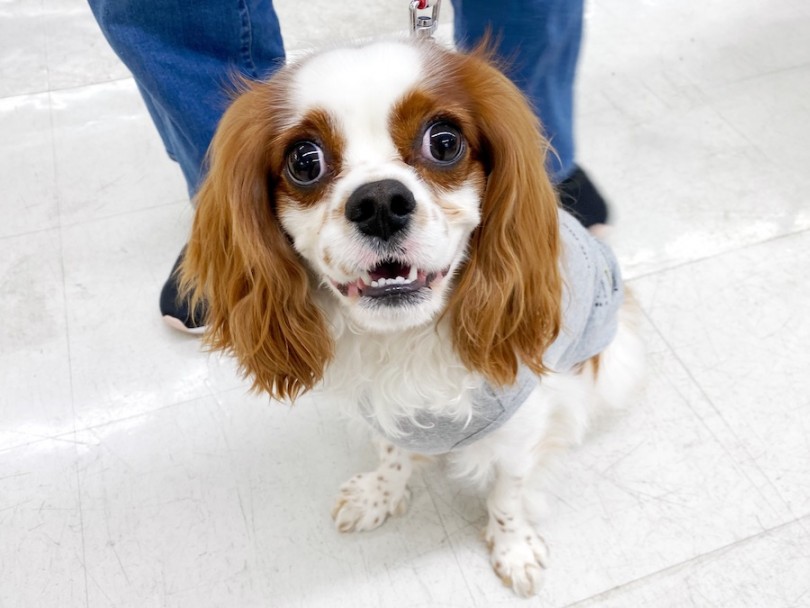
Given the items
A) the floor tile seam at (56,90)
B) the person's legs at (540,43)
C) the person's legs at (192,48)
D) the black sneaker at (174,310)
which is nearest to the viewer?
the person's legs at (192,48)

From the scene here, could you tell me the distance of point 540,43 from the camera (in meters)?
1.37

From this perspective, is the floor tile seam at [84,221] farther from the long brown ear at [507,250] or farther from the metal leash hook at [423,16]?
the long brown ear at [507,250]

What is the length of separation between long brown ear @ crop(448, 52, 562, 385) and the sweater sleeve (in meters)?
0.09

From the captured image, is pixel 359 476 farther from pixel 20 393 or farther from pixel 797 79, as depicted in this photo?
pixel 797 79

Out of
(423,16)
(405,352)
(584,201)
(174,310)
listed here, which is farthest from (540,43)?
(174,310)

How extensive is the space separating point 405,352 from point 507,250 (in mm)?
209

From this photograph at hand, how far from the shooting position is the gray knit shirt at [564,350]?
1.04m

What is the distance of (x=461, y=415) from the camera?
104 cm

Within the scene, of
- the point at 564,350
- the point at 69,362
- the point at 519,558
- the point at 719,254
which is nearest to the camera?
the point at 564,350

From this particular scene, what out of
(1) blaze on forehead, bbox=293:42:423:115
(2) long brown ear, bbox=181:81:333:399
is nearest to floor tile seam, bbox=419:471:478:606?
(2) long brown ear, bbox=181:81:333:399

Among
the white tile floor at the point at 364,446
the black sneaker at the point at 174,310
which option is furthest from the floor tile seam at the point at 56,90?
the black sneaker at the point at 174,310

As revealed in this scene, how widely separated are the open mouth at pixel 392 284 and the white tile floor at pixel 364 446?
43 centimetres

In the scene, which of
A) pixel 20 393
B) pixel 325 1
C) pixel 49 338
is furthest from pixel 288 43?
pixel 20 393

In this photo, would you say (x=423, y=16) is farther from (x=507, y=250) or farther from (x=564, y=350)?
(x=564, y=350)
